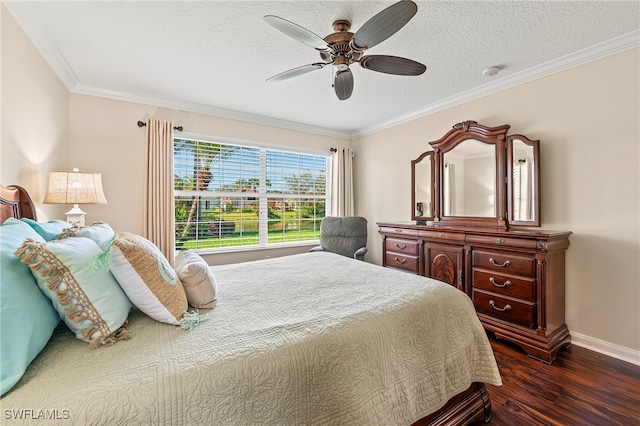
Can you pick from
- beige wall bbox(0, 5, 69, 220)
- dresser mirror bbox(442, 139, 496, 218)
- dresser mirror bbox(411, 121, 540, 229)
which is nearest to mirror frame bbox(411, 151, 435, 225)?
dresser mirror bbox(411, 121, 540, 229)

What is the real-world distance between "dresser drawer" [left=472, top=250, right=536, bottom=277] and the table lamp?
3.46 meters

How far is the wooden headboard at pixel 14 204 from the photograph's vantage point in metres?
1.54

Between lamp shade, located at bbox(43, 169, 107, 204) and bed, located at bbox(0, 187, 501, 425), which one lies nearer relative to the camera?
bed, located at bbox(0, 187, 501, 425)

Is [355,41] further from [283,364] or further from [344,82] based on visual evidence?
[283,364]

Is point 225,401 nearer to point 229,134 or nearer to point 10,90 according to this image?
point 10,90

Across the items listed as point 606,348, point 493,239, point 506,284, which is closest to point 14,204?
point 493,239

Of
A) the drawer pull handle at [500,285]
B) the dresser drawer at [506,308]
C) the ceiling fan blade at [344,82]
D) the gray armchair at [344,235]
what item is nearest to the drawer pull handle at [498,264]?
the drawer pull handle at [500,285]

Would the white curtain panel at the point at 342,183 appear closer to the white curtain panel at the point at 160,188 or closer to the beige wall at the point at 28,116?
the white curtain panel at the point at 160,188

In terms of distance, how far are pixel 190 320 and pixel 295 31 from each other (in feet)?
5.48

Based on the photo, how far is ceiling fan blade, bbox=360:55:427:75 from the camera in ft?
6.10

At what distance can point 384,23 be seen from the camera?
1521mm

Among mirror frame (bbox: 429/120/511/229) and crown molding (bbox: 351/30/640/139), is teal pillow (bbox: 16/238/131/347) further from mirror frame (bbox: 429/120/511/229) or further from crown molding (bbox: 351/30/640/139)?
crown molding (bbox: 351/30/640/139)

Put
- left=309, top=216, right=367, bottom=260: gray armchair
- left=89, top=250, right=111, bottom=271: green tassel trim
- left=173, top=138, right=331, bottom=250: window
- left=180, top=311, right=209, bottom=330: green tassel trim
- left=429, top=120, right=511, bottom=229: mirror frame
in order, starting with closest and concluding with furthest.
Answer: left=89, top=250, right=111, bottom=271: green tassel trim < left=180, top=311, right=209, bottom=330: green tassel trim < left=429, top=120, right=511, bottom=229: mirror frame < left=173, top=138, right=331, bottom=250: window < left=309, top=216, right=367, bottom=260: gray armchair

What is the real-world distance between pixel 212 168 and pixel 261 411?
3.40 m
